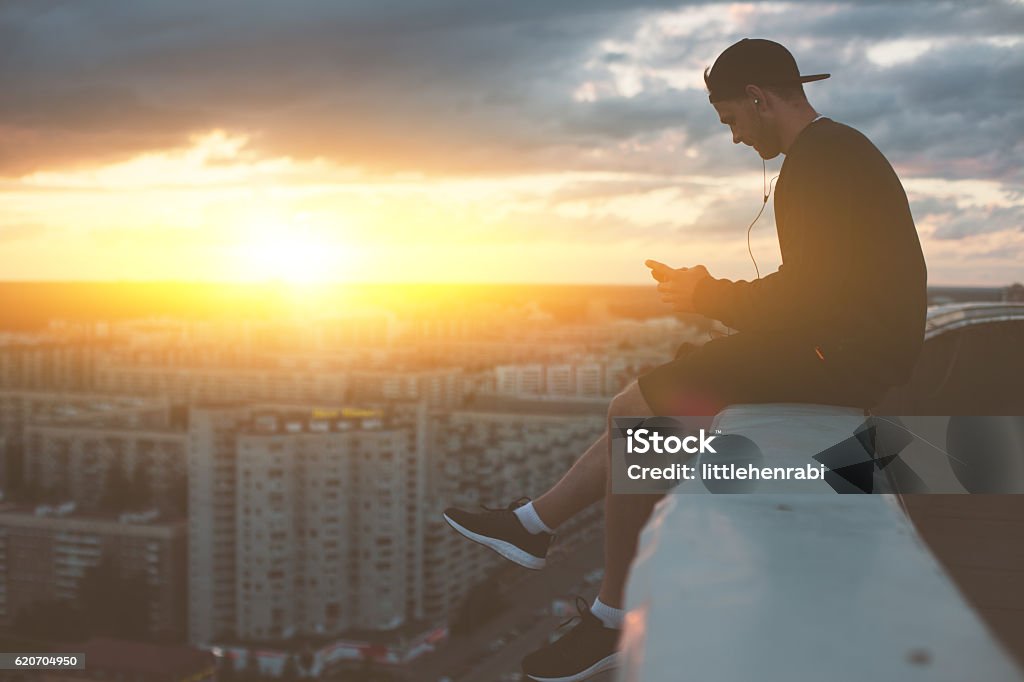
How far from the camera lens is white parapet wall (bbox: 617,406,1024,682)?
0.51 metres

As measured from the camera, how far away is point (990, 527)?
1.79 m

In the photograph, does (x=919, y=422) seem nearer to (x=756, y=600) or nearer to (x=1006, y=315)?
(x=1006, y=315)

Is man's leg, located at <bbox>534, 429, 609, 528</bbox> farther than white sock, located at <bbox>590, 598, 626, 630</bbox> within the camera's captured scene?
Yes

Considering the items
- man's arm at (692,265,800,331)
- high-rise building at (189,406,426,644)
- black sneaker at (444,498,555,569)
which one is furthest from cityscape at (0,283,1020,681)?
man's arm at (692,265,800,331)

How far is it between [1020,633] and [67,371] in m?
49.0

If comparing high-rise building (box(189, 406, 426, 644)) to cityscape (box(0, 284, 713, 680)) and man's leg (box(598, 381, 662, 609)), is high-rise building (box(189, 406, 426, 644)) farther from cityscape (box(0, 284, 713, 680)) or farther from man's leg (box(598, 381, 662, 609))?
man's leg (box(598, 381, 662, 609))

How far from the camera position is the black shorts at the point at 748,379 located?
1.32 metres

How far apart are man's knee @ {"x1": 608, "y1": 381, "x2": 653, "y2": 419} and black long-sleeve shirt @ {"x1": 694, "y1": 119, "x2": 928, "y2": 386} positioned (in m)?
0.23

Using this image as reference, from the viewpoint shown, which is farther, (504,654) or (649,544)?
(504,654)

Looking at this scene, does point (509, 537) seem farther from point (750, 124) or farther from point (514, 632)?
point (514, 632)

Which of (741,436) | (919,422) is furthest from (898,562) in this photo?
(919,422)

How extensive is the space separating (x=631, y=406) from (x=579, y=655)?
343mm

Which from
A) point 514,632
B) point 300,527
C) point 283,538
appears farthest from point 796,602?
point 300,527

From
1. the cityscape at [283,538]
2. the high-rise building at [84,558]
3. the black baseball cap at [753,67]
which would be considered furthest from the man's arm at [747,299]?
the high-rise building at [84,558]
